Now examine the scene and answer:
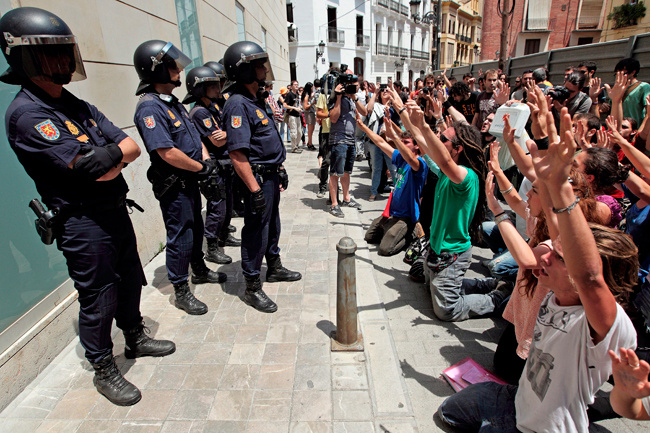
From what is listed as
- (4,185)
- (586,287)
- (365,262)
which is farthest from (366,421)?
(4,185)

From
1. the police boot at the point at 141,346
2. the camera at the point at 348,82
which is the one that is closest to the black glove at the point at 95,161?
the police boot at the point at 141,346

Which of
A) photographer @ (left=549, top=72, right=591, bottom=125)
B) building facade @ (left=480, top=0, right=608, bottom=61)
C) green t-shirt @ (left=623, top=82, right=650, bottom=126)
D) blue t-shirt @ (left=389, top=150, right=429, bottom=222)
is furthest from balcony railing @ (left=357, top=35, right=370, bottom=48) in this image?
blue t-shirt @ (left=389, top=150, right=429, bottom=222)

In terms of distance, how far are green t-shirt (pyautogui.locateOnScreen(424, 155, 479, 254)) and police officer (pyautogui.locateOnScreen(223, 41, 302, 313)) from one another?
1.47m

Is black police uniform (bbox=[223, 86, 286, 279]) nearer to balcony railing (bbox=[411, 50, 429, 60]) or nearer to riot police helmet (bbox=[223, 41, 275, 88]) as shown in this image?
riot police helmet (bbox=[223, 41, 275, 88])

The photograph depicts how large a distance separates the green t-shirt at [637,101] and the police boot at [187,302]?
6.35 meters

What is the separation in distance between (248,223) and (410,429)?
6.73ft

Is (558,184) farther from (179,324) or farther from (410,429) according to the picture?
(179,324)

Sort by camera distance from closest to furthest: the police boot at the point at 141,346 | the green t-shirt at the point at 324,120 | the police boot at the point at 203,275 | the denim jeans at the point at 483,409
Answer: the denim jeans at the point at 483,409 < the police boot at the point at 141,346 < the police boot at the point at 203,275 < the green t-shirt at the point at 324,120

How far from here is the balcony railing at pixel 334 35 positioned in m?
34.0

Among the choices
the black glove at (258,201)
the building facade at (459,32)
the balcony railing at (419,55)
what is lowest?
the black glove at (258,201)

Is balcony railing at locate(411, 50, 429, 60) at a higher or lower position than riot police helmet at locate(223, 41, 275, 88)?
higher

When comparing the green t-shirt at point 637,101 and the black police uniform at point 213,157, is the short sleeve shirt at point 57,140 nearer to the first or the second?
the black police uniform at point 213,157

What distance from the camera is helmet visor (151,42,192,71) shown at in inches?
116

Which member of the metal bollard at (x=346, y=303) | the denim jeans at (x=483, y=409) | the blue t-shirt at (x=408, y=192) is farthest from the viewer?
the blue t-shirt at (x=408, y=192)
